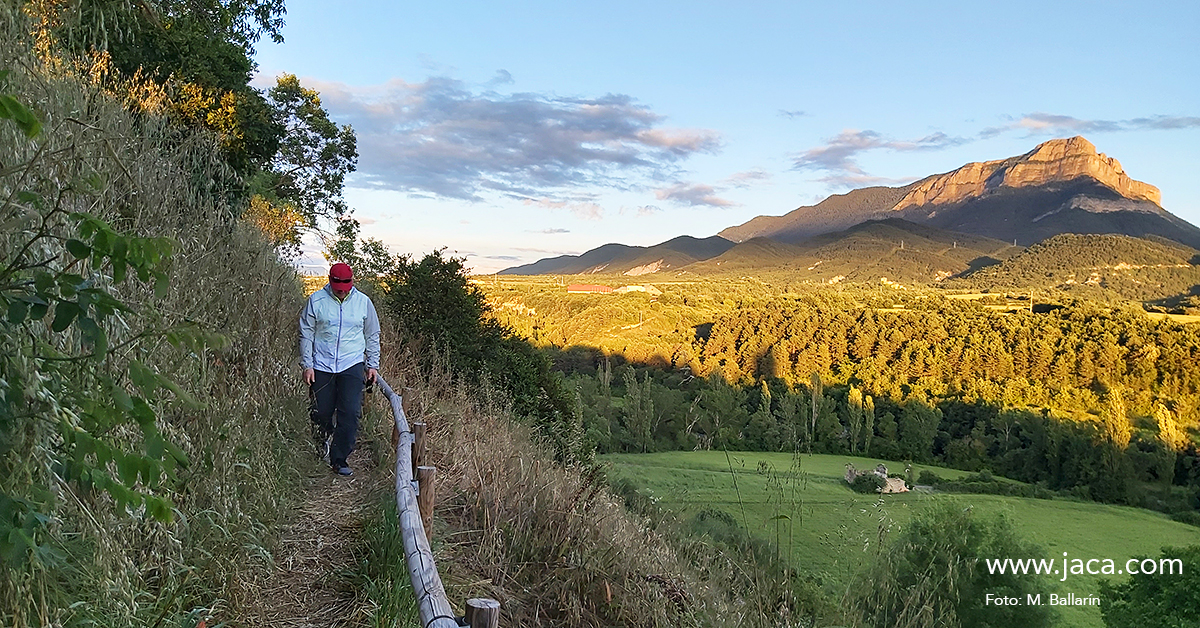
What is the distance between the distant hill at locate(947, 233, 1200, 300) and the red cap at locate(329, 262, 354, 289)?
154 metres

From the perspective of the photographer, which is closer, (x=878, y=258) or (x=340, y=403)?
(x=340, y=403)

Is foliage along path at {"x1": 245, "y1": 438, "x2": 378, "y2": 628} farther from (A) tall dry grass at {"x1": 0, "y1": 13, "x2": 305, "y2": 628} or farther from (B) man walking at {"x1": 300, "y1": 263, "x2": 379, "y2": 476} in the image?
(B) man walking at {"x1": 300, "y1": 263, "x2": 379, "y2": 476}

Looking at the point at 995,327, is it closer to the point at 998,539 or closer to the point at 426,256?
the point at 998,539

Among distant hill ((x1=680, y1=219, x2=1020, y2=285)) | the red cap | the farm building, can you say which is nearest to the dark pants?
the red cap

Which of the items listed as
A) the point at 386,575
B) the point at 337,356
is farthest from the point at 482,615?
the point at 337,356

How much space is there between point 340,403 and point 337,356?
0.38 metres

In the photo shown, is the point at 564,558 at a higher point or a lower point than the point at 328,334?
lower

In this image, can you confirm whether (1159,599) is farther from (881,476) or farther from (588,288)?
(588,288)

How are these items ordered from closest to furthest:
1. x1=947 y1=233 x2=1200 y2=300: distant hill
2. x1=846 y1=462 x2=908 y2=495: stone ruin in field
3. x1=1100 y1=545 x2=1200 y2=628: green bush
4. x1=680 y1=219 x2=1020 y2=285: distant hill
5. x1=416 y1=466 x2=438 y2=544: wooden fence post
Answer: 1. x1=416 y1=466 x2=438 y2=544: wooden fence post
2. x1=846 y1=462 x2=908 y2=495: stone ruin in field
3. x1=1100 y1=545 x2=1200 y2=628: green bush
4. x1=947 y1=233 x2=1200 y2=300: distant hill
5. x1=680 y1=219 x2=1020 y2=285: distant hill

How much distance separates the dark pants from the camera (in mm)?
5121

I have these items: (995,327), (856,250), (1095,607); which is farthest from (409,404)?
(856,250)

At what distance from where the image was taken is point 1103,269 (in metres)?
136

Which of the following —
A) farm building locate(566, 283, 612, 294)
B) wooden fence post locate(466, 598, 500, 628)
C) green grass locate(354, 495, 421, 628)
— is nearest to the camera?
wooden fence post locate(466, 598, 500, 628)

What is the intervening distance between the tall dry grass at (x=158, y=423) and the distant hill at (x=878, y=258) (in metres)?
166
